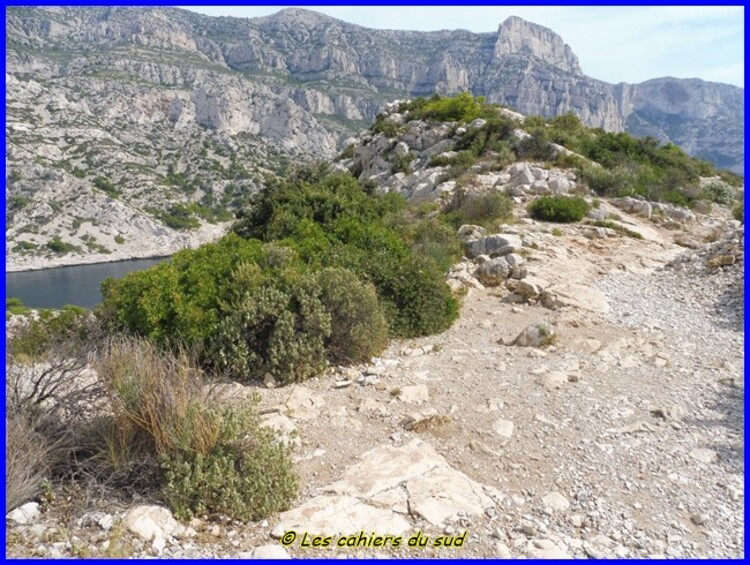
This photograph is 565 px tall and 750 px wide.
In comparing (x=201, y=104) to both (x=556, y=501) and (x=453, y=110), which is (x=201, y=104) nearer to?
(x=453, y=110)

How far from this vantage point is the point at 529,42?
178500mm

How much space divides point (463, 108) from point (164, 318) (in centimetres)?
2064

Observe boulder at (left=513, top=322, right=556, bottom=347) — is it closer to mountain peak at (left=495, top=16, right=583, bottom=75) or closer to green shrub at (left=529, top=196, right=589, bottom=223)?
green shrub at (left=529, top=196, right=589, bottom=223)

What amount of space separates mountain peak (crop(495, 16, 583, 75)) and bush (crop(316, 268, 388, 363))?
156616 mm

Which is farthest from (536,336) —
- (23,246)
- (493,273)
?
(23,246)

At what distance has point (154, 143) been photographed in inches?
3681

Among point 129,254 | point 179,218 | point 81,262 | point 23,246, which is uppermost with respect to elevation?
point 179,218

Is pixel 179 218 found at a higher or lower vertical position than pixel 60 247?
higher

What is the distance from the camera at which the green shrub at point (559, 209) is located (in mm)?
15227

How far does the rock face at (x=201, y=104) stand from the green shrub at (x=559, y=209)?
3.41m

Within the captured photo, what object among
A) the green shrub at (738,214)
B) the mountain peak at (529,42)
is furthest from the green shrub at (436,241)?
the mountain peak at (529,42)

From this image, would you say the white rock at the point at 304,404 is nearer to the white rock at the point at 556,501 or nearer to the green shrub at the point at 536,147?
the white rock at the point at 556,501

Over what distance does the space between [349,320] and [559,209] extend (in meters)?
10.0

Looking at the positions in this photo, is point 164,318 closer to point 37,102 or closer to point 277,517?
point 277,517
